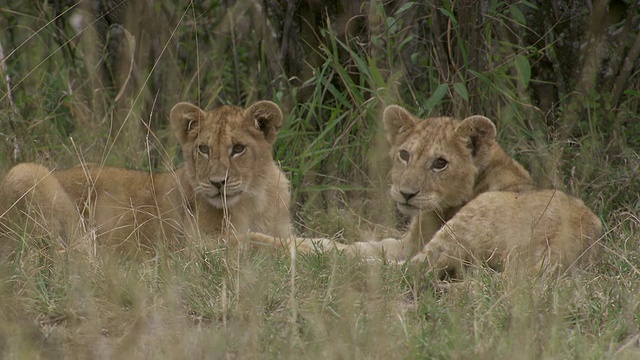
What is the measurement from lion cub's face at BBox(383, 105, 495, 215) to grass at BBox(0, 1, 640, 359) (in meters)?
0.48

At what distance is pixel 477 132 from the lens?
573 centimetres

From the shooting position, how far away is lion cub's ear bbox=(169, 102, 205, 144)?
6098 millimetres

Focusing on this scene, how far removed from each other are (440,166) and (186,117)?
159 centimetres

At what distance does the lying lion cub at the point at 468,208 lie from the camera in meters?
5.06

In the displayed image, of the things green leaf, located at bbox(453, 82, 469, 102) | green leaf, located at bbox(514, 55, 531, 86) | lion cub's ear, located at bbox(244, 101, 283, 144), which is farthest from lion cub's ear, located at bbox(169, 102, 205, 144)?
green leaf, located at bbox(514, 55, 531, 86)

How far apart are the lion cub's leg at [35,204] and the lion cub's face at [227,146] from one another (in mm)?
787

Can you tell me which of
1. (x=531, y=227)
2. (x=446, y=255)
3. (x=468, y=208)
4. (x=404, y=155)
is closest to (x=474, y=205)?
(x=468, y=208)

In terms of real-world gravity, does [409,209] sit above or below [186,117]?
below

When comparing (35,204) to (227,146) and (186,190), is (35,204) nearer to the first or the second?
(186,190)

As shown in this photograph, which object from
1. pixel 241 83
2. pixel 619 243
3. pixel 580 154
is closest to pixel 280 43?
pixel 241 83

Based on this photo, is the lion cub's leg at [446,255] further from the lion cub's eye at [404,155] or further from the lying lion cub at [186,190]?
the lying lion cub at [186,190]

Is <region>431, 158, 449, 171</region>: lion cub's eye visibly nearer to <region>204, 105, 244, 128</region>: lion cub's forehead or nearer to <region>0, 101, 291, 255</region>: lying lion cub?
<region>0, 101, 291, 255</region>: lying lion cub

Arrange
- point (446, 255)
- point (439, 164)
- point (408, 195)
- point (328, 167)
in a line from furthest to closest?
point (328, 167) → point (439, 164) → point (408, 195) → point (446, 255)

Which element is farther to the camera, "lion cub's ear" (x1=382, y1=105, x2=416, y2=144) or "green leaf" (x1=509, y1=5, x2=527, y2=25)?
"green leaf" (x1=509, y1=5, x2=527, y2=25)
